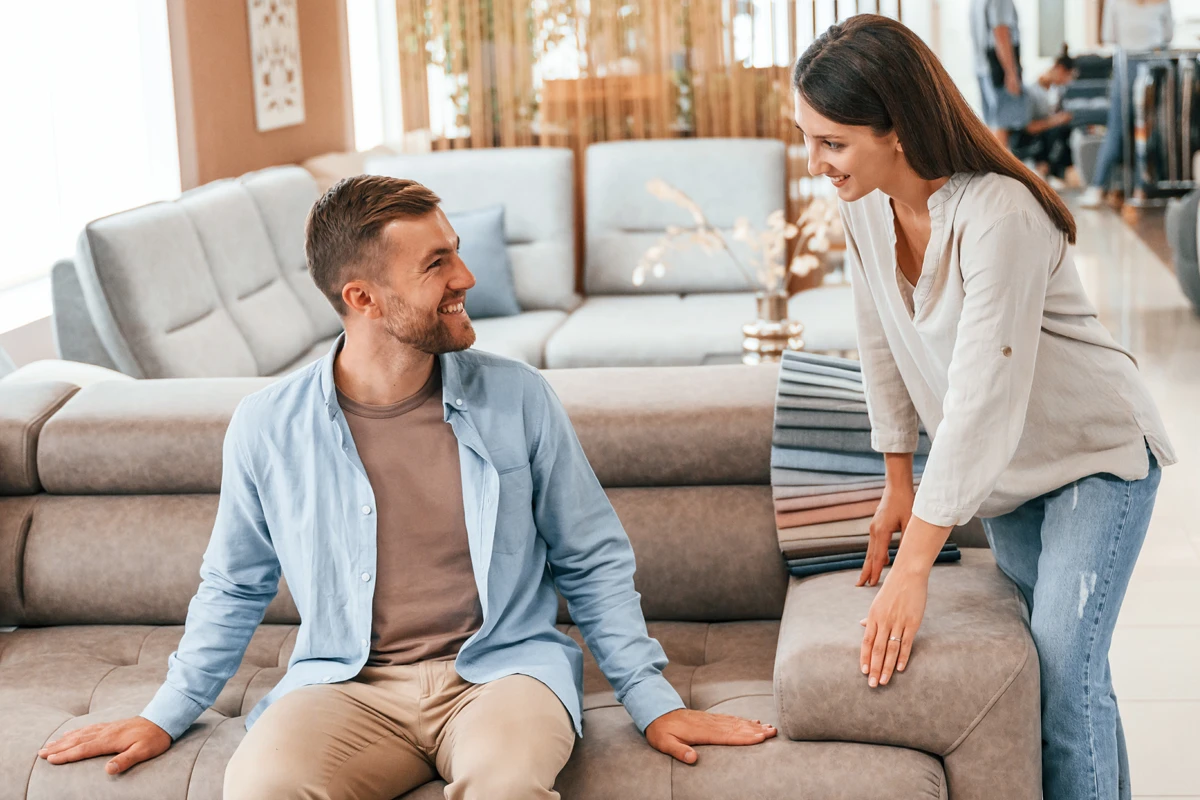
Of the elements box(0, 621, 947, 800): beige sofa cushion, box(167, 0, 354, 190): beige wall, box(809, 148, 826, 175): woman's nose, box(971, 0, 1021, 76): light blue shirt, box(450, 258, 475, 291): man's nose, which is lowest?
box(0, 621, 947, 800): beige sofa cushion

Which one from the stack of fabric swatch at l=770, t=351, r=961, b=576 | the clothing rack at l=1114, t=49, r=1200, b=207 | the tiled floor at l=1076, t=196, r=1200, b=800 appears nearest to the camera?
the stack of fabric swatch at l=770, t=351, r=961, b=576

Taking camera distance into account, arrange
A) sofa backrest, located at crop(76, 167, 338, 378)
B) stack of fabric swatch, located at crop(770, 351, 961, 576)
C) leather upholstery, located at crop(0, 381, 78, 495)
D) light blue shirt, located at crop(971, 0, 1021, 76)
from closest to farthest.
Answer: stack of fabric swatch, located at crop(770, 351, 961, 576) < leather upholstery, located at crop(0, 381, 78, 495) < sofa backrest, located at crop(76, 167, 338, 378) < light blue shirt, located at crop(971, 0, 1021, 76)

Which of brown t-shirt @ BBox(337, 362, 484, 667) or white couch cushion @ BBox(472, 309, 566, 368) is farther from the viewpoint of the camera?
white couch cushion @ BBox(472, 309, 566, 368)

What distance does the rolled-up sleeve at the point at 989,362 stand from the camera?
148 centimetres

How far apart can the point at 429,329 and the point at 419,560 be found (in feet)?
1.04

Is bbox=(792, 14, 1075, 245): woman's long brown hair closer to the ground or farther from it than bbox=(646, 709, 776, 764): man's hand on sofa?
farther from it

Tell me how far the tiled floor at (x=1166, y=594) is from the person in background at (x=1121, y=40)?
2.65 meters

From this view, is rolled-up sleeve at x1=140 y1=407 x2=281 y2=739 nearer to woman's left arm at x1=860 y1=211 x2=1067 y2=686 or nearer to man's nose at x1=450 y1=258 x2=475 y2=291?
man's nose at x1=450 y1=258 x2=475 y2=291

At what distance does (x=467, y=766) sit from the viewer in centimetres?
152

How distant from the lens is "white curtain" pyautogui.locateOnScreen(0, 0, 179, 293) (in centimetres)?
432

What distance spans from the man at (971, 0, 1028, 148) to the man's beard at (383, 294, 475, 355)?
7281 mm

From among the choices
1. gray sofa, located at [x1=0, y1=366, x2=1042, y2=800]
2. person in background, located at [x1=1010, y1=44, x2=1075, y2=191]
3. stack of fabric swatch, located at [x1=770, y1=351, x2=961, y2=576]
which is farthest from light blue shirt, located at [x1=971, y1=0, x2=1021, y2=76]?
stack of fabric swatch, located at [x1=770, y1=351, x2=961, y2=576]

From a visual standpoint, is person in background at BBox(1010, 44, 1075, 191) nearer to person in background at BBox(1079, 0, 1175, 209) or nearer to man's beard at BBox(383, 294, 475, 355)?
person in background at BBox(1079, 0, 1175, 209)

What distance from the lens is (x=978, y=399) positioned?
1.50 m
